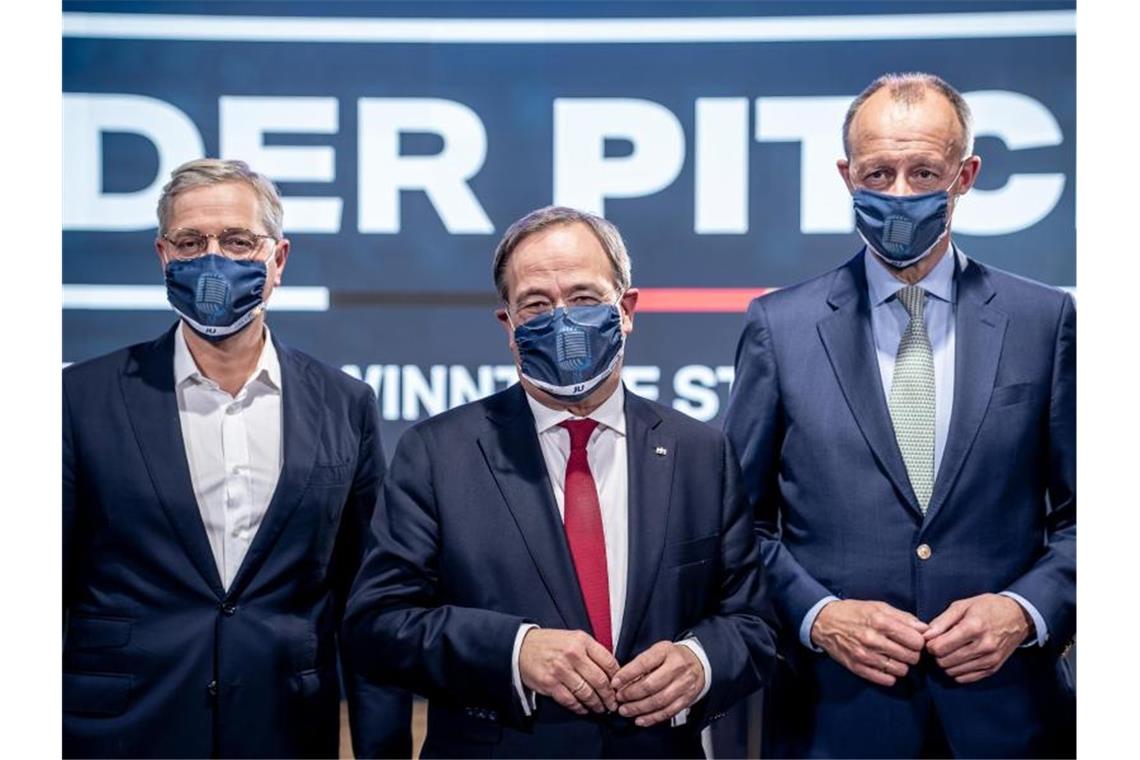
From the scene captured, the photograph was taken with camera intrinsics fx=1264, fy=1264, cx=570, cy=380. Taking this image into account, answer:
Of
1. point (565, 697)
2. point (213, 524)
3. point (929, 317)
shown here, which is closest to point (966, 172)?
point (929, 317)

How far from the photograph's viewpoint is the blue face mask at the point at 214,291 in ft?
8.29

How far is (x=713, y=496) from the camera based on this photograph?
2.36 meters

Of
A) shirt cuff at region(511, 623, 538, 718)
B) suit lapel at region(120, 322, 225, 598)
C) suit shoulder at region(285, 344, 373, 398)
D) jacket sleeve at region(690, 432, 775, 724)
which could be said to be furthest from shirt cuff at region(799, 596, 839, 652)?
suit lapel at region(120, 322, 225, 598)

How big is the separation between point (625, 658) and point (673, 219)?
1549 mm

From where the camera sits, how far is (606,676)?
6.99 feet

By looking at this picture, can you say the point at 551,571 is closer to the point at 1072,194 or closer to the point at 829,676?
the point at 829,676

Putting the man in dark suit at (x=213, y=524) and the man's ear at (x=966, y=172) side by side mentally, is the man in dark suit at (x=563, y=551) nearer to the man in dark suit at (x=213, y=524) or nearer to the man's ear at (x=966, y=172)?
the man in dark suit at (x=213, y=524)

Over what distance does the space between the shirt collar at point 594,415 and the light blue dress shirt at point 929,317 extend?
0.53m

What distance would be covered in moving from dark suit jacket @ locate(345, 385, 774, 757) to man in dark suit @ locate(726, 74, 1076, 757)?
17 centimetres

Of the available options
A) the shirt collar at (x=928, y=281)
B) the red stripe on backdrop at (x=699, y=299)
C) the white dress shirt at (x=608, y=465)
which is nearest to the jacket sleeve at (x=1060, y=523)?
the shirt collar at (x=928, y=281)

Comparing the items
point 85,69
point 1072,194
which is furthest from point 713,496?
point 85,69

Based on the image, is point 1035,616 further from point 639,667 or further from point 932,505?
point 639,667

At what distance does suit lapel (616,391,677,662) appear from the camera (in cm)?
228

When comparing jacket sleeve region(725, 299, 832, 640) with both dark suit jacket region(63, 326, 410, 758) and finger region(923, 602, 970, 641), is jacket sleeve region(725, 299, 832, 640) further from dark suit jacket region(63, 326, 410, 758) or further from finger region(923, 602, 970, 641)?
dark suit jacket region(63, 326, 410, 758)
